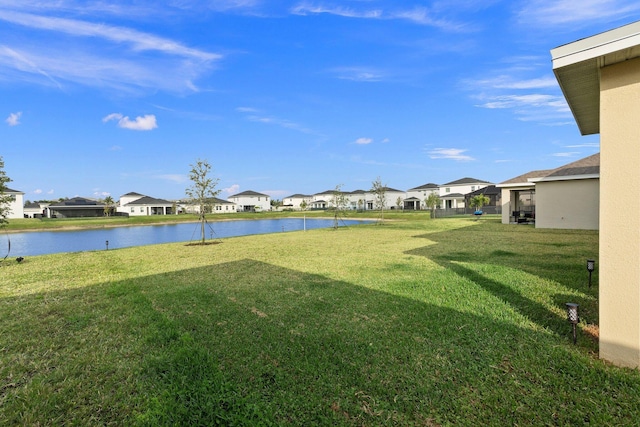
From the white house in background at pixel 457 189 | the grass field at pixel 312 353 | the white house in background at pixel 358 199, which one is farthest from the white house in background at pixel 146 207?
the grass field at pixel 312 353

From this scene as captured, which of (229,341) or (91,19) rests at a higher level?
(91,19)

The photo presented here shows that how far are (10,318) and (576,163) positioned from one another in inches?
868

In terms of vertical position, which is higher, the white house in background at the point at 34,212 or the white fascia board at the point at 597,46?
the white fascia board at the point at 597,46

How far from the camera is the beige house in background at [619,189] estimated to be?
2607mm

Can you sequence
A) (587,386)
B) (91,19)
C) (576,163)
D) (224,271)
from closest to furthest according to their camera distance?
(587,386) → (224,271) → (91,19) → (576,163)

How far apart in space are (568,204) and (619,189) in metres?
16.0

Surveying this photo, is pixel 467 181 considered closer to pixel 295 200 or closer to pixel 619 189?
pixel 295 200

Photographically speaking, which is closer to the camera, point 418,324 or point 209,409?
point 209,409

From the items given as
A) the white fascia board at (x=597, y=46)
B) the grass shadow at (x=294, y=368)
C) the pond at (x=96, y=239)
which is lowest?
the pond at (x=96, y=239)

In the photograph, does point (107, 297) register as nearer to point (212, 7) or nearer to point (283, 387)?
point (283, 387)

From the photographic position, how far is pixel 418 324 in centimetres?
375

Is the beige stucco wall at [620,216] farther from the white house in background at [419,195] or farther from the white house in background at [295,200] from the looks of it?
the white house in background at [295,200]

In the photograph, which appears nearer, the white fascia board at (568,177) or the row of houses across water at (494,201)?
the white fascia board at (568,177)

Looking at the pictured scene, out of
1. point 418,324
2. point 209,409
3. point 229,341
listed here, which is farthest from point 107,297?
point 418,324
